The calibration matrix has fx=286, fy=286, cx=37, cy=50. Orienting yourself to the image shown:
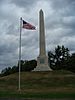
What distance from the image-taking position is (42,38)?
58688 millimetres

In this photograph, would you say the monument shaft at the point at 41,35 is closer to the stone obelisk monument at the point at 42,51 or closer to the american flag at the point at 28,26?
the stone obelisk monument at the point at 42,51

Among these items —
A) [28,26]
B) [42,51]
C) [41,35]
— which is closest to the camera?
[28,26]

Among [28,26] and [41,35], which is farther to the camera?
[41,35]

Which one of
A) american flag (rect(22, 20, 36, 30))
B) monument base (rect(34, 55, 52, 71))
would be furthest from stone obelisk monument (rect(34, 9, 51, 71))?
american flag (rect(22, 20, 36, 30))

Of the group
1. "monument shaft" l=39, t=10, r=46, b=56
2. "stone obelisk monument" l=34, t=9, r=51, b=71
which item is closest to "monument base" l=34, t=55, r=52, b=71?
"stone obelisk monument" l=34, t=9, r=51, b=71

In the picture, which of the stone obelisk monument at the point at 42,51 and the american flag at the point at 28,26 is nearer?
the american flag at the point at 28,26

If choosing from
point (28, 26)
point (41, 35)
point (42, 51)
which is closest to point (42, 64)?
point (42, 51)

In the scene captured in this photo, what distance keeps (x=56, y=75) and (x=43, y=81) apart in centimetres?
504

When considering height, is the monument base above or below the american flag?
below

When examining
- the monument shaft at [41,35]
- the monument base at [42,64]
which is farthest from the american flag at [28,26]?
the monument base at [42,64]

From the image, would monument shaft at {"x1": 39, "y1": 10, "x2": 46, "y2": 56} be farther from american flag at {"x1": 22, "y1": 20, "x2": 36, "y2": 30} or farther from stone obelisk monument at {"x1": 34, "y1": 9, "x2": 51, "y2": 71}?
american flag at {"x1": 22, "y1": 20, "x2": 36, "y2": 30}

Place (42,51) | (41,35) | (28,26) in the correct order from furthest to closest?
(42,51) < (41,35) < (28,26)

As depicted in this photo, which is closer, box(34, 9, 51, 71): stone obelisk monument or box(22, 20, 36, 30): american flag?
box(22, 20, 36, 30): american flag

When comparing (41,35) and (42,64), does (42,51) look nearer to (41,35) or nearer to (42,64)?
(42,64)
